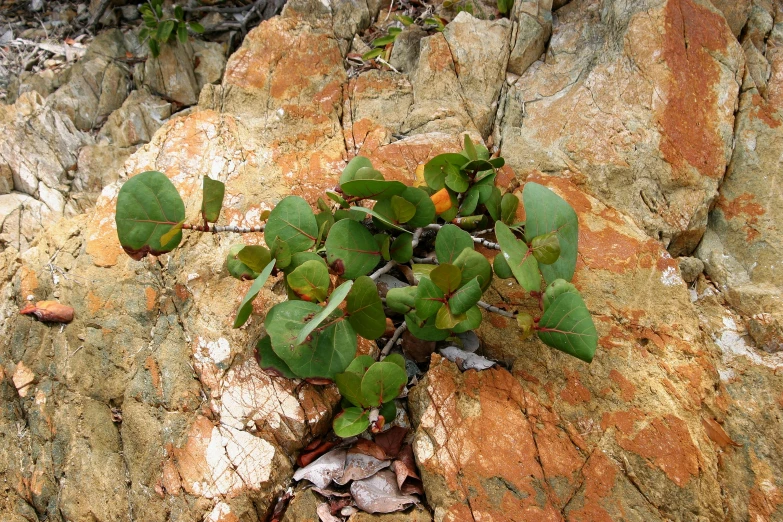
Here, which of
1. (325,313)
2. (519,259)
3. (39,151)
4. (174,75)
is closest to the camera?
(325,313)

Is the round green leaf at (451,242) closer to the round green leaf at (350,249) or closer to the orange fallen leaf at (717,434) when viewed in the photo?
the round green leaf at (350,249)

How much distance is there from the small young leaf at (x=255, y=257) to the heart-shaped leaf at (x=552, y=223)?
3.11 feet

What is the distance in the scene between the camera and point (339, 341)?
1.94 metres

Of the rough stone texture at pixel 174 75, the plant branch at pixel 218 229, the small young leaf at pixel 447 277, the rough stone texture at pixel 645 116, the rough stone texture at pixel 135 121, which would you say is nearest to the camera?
the small young leaf at pixel 447 277

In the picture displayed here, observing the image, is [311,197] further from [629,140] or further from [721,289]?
[721,289]

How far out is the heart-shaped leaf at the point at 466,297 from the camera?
6.11ft

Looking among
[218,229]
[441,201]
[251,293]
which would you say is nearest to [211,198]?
[218,229]

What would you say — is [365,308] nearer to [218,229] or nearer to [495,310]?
[495,310]

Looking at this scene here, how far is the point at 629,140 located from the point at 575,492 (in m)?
1.64

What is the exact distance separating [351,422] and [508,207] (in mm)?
1054

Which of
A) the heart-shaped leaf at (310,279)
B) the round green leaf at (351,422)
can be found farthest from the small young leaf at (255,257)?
the round green leaf at (351,422)

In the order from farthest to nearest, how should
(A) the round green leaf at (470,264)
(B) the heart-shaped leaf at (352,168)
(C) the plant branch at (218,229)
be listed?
(B) the heart-shaped leaf at (352,168) → (C) the plant branch at (218,229) → (A) the round green leaf at (470,264)

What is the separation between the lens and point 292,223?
7.04 feet

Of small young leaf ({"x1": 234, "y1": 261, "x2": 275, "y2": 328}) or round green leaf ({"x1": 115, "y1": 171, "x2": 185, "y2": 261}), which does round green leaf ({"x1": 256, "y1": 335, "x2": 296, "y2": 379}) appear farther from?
round green leaf ({"x1": 115, "y1": 171, "x2": 185, "y2": 261})
